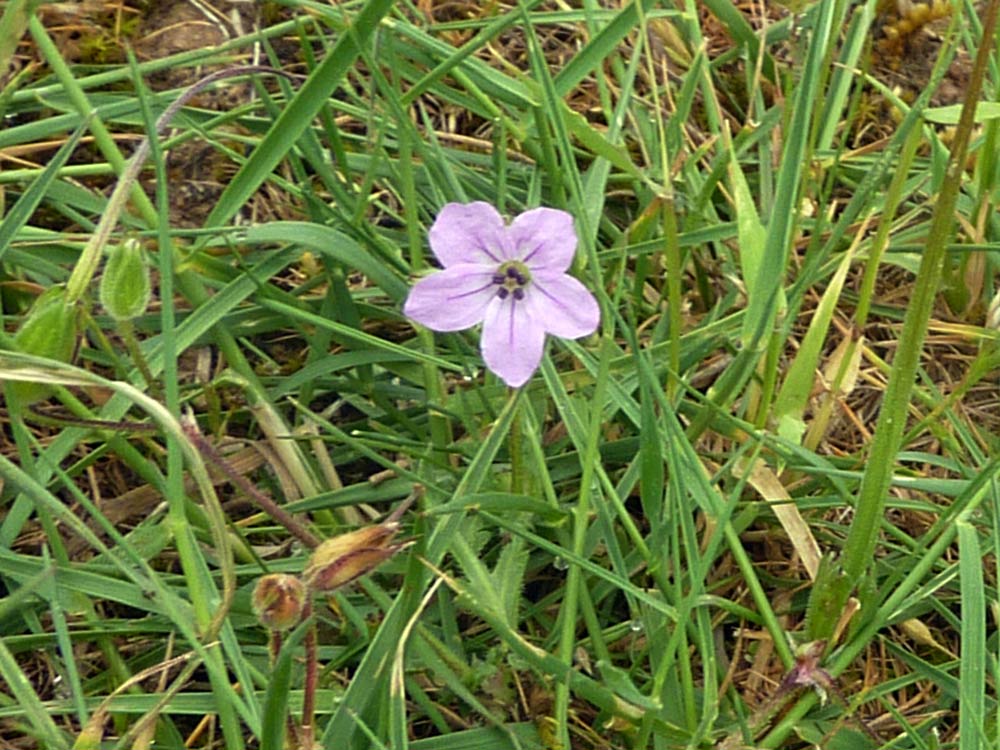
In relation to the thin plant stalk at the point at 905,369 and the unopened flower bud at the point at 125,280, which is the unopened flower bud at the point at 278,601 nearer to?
the unopened flower bud at the point at 125,280

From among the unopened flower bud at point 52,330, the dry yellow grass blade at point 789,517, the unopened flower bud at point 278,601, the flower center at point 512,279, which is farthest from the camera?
the dry yellow grass blade at point 789,517

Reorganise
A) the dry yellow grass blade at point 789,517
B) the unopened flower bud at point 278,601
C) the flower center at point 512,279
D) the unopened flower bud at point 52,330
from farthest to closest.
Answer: the dry yellow grass blade at point 789,517 < the flower center at point 512,279 < the unopened flower bud at point 52,330 < the unopened flower bud at point 278,601

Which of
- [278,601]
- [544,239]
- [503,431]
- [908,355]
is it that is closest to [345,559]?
[278,601]

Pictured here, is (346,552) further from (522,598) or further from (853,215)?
(853,215)

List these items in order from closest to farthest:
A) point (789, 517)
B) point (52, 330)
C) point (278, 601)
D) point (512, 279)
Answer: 1. point (278, 601)
2. point (52, 330)
3. point (512, 279)
4. point (789, 517)

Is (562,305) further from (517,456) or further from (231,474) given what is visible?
(231,474)

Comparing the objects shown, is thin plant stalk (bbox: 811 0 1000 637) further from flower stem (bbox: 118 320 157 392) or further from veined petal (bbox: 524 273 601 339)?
flower stem (bbox: 118 320 157 392)

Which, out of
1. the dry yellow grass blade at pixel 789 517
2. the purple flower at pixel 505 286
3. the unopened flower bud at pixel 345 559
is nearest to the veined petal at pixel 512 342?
the purple flower at pixel 505 286

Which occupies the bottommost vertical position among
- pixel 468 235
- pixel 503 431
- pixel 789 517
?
pixel 789 517
